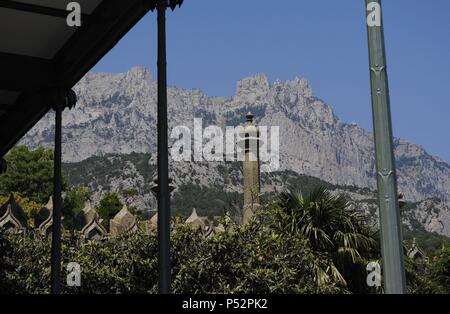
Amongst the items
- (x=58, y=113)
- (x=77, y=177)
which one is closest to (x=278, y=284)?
(x=58, y=113)

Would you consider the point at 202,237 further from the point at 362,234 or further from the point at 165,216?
the point at 165,216

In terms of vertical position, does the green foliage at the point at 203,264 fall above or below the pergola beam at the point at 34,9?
below

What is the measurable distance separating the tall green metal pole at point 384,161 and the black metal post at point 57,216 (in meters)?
6.78

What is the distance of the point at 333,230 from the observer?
1609 cm

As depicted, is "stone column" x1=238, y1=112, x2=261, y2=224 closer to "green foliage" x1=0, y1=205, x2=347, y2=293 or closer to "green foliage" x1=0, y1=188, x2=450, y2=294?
"green foliage" x1=0, y1=188, x2=450, y2=294

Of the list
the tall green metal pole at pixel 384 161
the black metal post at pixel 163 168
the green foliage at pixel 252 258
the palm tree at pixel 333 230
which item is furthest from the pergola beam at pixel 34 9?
the palm tree at pixel 333 230

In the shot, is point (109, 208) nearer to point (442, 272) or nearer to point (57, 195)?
point (442, 272)

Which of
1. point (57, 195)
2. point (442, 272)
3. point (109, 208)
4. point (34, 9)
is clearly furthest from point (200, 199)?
point (34, 9)

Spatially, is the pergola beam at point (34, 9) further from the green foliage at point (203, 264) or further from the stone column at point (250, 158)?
the stone column at point (250, 158)

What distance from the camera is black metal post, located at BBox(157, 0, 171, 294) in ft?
20.3

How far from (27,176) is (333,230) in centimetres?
5287

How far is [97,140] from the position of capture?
19825 centimetres

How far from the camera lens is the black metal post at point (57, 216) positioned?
925cm

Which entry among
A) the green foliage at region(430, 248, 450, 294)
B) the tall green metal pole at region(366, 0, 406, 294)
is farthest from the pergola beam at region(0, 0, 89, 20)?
the green foliage at region(430, 248, 450, 294)
